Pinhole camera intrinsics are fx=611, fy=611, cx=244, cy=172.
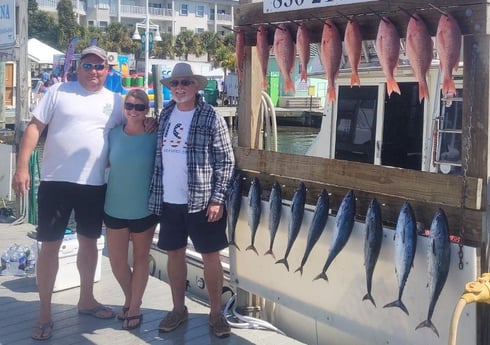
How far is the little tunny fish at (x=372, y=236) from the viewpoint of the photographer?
3.00m

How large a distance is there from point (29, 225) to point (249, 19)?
14.2 feet

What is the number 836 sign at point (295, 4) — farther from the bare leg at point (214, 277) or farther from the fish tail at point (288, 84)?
the bare leg at point (214, 277)

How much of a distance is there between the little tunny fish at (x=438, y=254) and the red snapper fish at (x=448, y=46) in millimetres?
594

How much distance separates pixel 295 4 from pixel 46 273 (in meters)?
2.30

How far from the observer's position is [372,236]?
9.86 feet

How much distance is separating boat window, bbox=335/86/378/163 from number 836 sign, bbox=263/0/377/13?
127 inches

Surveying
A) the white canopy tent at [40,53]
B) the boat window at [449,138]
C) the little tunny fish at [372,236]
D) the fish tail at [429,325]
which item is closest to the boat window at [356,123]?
the boat window at [449,138]

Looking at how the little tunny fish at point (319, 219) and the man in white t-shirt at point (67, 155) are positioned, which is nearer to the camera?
the little tunny fish at point (319, 219)

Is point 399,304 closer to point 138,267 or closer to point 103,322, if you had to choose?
point 138,267

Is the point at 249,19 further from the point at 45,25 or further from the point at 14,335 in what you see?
the point at 45,25

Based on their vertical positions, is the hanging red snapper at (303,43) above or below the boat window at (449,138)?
above

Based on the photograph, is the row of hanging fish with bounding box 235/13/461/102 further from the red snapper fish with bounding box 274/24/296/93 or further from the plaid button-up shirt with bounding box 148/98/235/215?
the plaid button-up shirt with bounding box 148/98/235/215

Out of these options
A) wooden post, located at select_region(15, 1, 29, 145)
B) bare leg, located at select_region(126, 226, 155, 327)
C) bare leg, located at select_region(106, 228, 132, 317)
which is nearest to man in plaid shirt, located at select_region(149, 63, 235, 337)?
bare leg, located at select_region(126, 226, 155, 327)

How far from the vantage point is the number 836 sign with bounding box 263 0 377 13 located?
3.27 m
